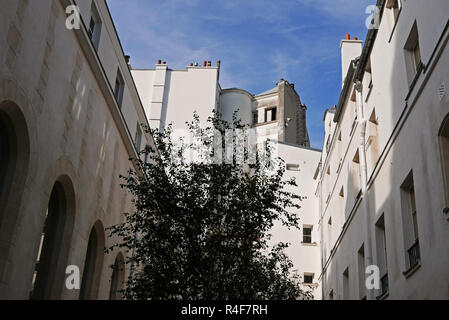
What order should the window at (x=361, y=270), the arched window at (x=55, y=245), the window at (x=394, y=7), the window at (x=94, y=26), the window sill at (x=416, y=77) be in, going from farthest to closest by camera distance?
the window at (x=361, y=270) → the window at (x=94, y=26) → the window at (x=394, y=7) → the arched window at (x=55, y=245) → the window sill at (x=416, y=77)

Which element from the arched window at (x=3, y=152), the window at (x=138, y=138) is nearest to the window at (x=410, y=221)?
the arched window at (x=3, y=152)

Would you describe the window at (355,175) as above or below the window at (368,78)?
below

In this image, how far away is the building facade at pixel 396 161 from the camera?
12828mm

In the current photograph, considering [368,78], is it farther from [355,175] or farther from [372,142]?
[355,175]

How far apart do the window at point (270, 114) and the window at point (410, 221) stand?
38588mm

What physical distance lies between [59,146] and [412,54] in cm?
988

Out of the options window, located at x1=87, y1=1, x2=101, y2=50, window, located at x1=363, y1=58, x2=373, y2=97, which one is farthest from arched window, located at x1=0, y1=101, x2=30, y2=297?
window, located at x1=363, y1=58, x2=373, y2=97

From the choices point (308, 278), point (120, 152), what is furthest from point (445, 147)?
point (308, 278)

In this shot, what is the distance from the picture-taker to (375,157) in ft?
63.8

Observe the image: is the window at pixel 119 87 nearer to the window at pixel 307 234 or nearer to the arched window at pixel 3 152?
the arched window at pixel 3 152

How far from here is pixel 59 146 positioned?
52.0 ft
